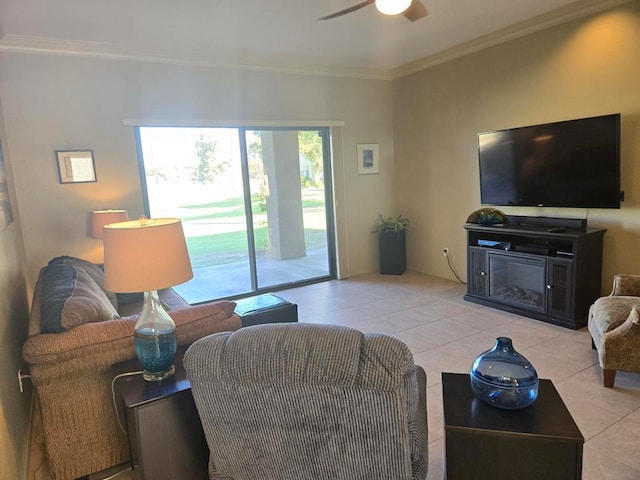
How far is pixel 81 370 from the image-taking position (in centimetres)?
181

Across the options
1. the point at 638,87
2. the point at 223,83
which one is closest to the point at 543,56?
the point at 638,87

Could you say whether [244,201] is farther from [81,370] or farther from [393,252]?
[81,370]

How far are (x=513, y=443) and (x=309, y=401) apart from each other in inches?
27.6

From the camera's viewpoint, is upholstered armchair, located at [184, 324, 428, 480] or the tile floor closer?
upholstered armchair, located at [184, 324, 428, 480]

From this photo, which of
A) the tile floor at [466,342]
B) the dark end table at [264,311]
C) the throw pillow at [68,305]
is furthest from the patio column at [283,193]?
the throw pillow at [68,305]

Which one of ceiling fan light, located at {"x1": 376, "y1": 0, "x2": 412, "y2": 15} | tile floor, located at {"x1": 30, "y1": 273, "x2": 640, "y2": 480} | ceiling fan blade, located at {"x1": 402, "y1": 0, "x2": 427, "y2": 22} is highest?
ceiling fan blade, located at {"x1": 402, "y1": 0, "x2": 427, "y2": 22}

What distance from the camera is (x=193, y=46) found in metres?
4.14

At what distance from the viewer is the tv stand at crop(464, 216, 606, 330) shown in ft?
11.7

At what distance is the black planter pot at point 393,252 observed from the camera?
560cm

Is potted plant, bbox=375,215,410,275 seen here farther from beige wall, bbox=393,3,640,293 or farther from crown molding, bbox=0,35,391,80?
crown molding, bbox=0,35,391,80

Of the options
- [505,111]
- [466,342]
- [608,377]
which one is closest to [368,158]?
[505,111]

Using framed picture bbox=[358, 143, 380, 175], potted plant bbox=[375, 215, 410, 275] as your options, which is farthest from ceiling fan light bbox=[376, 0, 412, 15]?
potted plant bbox=[375, 215, 410, 275]

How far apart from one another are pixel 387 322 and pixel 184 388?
2587mm

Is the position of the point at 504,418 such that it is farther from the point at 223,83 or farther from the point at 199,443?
the point at 223,83
